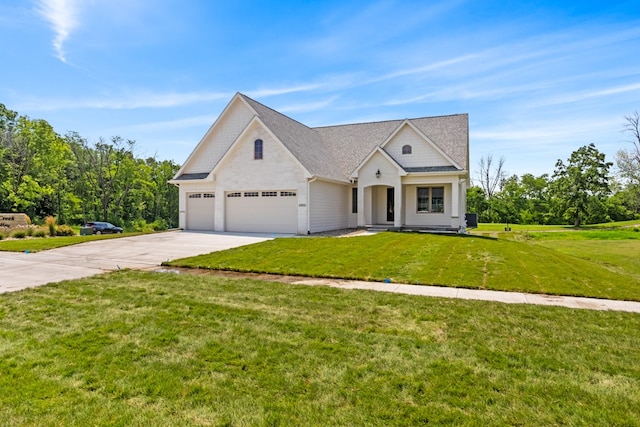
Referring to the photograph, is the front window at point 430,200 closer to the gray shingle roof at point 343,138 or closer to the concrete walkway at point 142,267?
the gray shingle roof at point 343,138

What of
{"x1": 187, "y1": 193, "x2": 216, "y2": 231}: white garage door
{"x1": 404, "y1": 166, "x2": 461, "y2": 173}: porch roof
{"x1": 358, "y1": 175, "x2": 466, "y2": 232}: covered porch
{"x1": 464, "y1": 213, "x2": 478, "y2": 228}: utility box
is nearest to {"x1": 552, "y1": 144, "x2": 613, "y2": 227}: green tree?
{"x1": 464, "y1": 213, "x2": 478, "y2": 228}: utility box

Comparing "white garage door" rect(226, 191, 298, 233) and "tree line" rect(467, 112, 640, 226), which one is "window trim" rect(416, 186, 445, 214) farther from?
"tree line" rect(467, 112, 640, 226)

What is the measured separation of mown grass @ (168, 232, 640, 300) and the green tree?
988 inches

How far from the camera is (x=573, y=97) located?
2070 cm

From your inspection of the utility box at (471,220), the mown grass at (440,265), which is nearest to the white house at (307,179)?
the mown grass at (440,265)

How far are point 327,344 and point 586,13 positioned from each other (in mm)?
13662

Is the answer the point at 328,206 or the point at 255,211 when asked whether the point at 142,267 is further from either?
the point at 328,206

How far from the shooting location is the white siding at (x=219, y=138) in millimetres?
22578

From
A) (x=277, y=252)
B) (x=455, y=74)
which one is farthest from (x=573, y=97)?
(x=277, y=252)

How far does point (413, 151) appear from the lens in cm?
2116

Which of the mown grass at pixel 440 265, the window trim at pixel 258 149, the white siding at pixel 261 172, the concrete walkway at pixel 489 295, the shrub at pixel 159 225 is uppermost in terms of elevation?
the window trim at pixel 258 149

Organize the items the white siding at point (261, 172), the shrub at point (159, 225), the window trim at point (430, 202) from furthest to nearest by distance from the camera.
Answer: the shrub at point (159, 225), the window trim at point (430, 202), the white siding at point (261, 172)

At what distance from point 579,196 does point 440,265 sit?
34309 millimetres

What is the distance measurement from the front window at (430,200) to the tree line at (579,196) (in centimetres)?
1827
